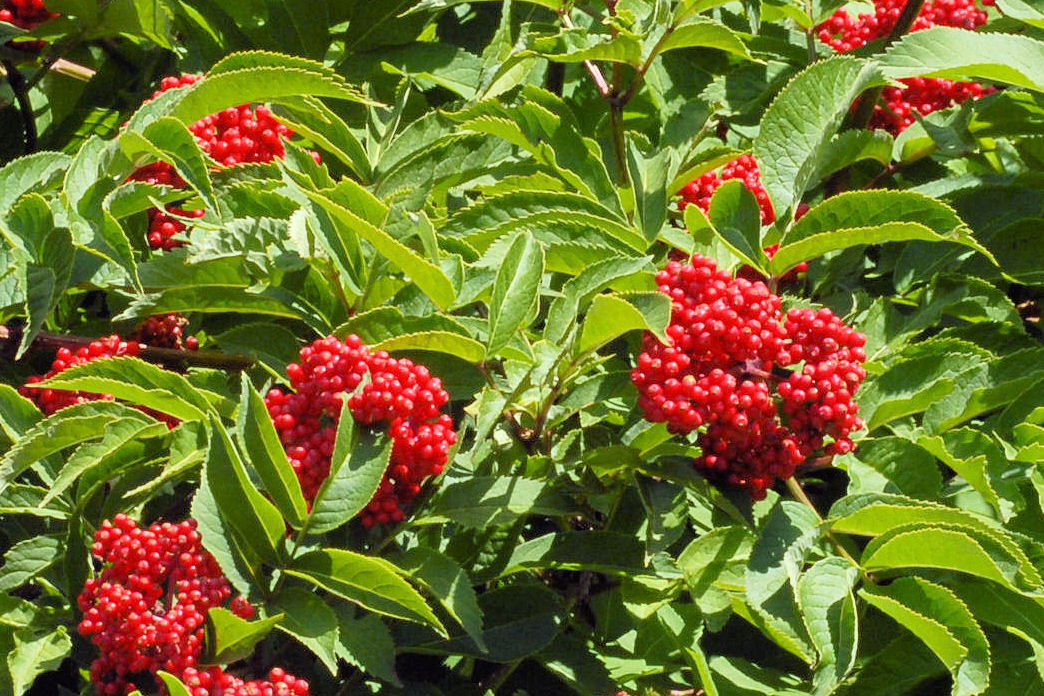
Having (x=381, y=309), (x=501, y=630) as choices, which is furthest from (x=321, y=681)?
(x=381, y=309)

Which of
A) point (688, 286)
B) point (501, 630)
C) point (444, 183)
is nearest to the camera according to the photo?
point (688, 286)

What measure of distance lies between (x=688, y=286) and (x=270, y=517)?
70cm

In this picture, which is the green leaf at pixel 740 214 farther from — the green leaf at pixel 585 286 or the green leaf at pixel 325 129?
the green leaf at pixel 325 129

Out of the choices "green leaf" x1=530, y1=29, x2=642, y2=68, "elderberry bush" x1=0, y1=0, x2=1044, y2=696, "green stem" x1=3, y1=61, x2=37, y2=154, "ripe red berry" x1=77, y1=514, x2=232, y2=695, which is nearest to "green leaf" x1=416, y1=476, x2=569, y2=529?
"elderberry bush" x1=0, y1=0, x2=1044, y2=696

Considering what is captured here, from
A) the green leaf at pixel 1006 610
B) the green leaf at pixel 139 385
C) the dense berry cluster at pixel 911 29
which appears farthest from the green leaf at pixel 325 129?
the green leaf at pixel 1006 610

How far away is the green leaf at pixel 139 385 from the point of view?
2.03 m

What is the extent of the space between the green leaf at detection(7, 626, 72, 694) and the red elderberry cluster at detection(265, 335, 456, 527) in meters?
0.48

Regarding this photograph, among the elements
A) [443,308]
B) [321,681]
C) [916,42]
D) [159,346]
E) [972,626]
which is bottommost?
[321,681]

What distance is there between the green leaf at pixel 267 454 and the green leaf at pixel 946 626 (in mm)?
832

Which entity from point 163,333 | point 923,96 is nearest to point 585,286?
point 163,333

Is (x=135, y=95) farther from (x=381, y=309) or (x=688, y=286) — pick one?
(x=688, y=286)

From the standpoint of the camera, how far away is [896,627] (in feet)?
7.30

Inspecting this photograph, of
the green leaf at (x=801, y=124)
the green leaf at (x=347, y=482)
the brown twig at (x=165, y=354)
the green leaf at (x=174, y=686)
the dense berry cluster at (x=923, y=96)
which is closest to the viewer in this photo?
the green leaf at (x=174, y=686)

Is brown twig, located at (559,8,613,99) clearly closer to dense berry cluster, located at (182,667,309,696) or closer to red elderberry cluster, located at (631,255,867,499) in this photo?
red elderberry cluster, located at (631,255,867,499)
